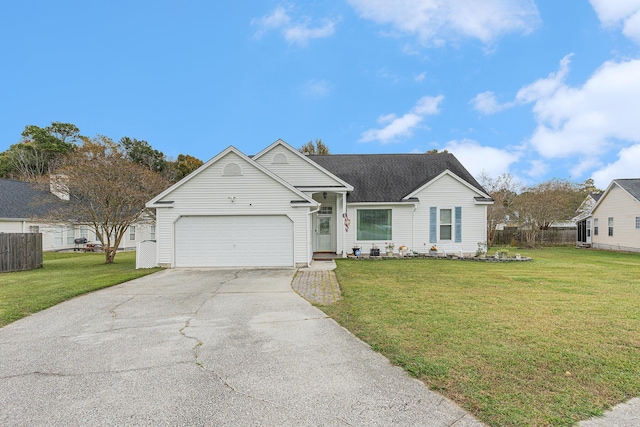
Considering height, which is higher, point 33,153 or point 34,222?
point 33,153

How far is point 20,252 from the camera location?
1427cm

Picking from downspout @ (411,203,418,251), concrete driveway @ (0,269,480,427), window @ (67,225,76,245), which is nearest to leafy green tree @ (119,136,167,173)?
window @ (67,225,76,245)

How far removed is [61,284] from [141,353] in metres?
7.58

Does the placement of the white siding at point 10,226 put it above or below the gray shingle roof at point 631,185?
below

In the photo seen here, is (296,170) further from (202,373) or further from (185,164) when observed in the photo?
(185,164)

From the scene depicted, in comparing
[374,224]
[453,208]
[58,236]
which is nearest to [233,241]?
[374,224]

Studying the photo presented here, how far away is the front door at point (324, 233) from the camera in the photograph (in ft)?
56.5

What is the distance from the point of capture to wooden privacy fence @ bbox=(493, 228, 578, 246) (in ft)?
89.2

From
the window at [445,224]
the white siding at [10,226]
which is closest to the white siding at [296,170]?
the window at [445,224]

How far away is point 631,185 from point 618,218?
2.43 metres

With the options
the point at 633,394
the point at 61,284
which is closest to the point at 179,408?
the point at 633,394

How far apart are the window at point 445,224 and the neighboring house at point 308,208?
49 mm

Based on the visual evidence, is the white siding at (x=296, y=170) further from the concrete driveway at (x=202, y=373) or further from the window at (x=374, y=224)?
the concrete driveway at (x=202, y=373)

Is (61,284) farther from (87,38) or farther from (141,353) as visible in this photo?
(87,38)
